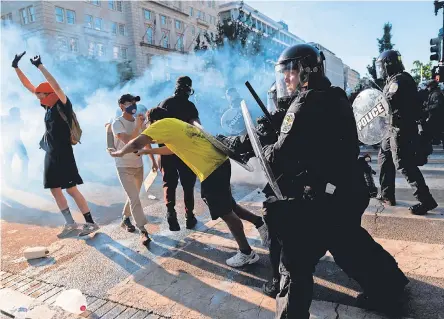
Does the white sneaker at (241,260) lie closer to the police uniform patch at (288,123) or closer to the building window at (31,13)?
the police uniform patch at (288,123)

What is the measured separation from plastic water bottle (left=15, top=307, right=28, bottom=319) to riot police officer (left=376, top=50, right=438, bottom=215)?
4194mm

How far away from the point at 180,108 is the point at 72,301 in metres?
2.46

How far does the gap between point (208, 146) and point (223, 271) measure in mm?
1188

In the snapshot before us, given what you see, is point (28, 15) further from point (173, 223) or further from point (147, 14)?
point (173, 223)

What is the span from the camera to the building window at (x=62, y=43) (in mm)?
30166

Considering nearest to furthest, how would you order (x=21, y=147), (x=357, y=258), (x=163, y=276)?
(x=357, y=258), (x=163, y=276), (x=21, y=147)

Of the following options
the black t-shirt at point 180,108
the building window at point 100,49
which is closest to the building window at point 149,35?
the building window at point 100,49

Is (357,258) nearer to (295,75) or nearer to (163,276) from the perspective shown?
(295,75)

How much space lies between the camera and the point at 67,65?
68.3 ft

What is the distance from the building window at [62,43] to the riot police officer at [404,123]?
3147 centimetres

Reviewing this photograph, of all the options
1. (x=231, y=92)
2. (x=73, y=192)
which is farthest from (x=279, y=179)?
(x=231, y=92)

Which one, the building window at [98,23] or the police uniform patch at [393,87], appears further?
the building window at [98,23]

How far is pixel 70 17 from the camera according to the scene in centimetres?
3400

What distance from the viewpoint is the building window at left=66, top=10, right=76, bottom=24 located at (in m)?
33.5
